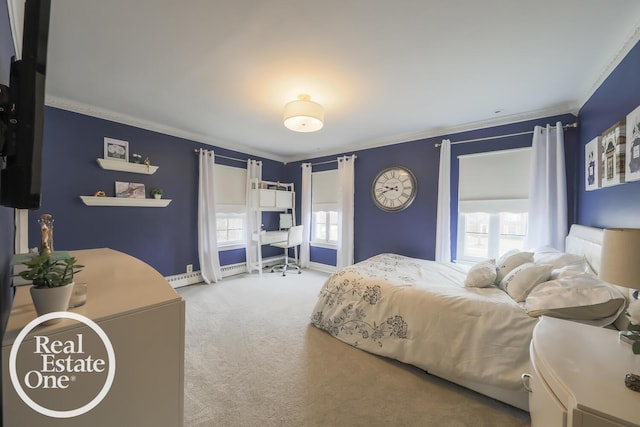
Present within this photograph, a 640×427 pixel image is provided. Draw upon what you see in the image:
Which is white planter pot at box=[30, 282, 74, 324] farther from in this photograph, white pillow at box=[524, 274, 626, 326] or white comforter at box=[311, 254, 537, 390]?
white pillow at box=[524, 274, 626, 326]

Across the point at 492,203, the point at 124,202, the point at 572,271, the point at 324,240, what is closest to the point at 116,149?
the point at 124,202

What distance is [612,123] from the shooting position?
1.91 meters

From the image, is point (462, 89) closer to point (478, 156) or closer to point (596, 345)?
point (478, 156)

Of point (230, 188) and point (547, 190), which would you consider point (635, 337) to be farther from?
point (230, 188)

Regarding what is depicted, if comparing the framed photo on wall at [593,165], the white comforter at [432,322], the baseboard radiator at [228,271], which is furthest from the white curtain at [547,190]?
the baseboard radiator at [228,271]

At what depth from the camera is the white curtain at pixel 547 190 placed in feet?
8.82

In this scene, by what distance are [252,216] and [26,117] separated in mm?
3996

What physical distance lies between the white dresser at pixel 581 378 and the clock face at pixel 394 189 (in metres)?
2.87

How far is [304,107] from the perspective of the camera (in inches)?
92.3

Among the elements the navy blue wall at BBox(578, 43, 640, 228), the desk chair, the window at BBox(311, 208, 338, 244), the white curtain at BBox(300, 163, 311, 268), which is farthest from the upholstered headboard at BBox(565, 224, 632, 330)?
the white curtain at BBox(300, 163, 311, 268)

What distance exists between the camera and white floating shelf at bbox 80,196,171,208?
2.95 meters

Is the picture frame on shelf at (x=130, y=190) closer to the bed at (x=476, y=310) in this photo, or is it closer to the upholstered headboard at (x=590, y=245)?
the bed at (x=476, y=310)

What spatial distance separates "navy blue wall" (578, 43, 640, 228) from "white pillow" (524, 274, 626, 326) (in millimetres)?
565

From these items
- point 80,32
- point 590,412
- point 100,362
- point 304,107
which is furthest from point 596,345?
point 80,32
